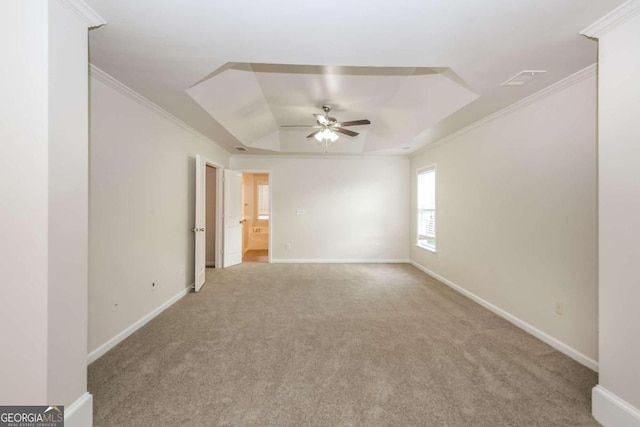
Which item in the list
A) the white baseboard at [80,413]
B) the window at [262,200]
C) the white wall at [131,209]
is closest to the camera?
the white baseboard at [80,413]

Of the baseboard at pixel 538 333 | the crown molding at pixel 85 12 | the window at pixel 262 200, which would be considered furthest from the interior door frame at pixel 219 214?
the baseboard at pixel 538 333

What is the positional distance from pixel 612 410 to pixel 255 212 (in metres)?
8.02

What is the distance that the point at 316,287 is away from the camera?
4.27 meters

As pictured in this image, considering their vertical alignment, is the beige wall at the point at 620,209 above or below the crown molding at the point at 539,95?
below

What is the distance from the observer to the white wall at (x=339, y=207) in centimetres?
605

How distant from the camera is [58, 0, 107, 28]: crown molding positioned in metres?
1.48

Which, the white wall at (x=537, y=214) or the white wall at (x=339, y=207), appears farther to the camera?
the white wall at (x=339, y=207)

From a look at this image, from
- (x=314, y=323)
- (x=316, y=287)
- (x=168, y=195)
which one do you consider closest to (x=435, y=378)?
(x=314, y=323)

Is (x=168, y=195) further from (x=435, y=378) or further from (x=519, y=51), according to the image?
(x=519, y=51)

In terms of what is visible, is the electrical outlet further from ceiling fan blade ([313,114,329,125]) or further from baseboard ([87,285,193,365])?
baseboard ([87,285,193,365])

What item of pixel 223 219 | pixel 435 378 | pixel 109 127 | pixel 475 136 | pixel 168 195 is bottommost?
pixel 435 378

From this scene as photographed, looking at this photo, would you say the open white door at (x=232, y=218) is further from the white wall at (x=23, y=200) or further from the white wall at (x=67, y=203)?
the white wall at (x=23, y=200)

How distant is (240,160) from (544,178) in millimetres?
5309

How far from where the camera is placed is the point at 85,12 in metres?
1.55
